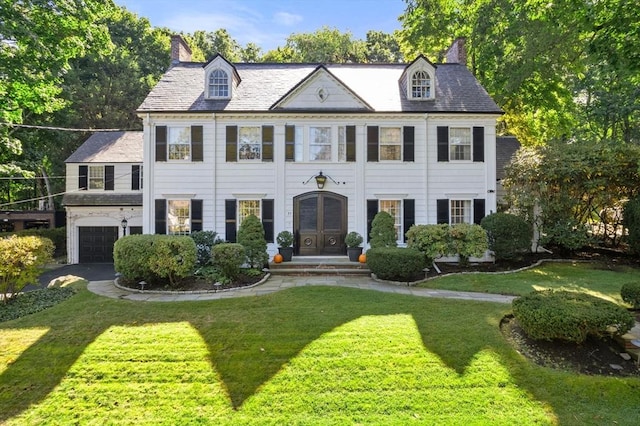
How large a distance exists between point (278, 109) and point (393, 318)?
9687 mm

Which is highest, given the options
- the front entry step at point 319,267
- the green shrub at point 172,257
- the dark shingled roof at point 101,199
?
the dark shingled roof at point 101,199

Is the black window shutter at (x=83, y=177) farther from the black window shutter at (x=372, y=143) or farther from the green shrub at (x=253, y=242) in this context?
the black window shutter at (x=372, y=143)

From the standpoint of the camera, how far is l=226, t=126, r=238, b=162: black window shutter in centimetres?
1355

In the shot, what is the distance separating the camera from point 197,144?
1346cm

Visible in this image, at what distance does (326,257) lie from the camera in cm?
1347

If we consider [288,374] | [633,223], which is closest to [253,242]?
[288,374]

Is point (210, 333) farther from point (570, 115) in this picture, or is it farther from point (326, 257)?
point (570, 115)

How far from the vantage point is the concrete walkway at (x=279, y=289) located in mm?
8859

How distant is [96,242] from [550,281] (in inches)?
812

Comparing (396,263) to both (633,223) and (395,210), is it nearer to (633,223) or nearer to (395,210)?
(395,210)

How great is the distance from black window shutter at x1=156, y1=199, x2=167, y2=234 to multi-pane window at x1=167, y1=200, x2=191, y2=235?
0.56 ft

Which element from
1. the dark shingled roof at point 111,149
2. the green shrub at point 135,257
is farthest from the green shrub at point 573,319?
the dark shingled roof at point 111,149

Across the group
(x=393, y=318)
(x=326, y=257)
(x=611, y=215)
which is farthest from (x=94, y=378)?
(x=611, y=215)

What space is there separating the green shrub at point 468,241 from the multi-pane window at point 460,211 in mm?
2069
